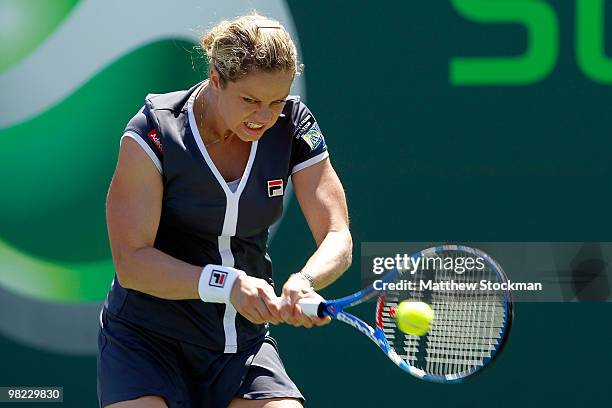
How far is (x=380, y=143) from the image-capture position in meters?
4.92

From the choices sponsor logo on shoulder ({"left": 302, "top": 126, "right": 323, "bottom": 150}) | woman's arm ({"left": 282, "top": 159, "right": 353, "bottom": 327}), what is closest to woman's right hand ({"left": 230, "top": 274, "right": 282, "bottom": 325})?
woman's arm ({"left": 282, "top": 159, "right": 353, "bottom": 327})

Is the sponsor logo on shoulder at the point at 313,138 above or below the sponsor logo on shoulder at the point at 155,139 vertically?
above

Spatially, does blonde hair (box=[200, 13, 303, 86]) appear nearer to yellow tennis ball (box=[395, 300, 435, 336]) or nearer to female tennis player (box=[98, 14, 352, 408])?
female tennis player (box=[98, 14, 352, 408])

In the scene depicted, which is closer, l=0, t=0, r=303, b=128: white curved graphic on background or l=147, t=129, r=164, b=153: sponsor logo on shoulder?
l=147, t=129, r=164, b=153: sponsor logo on shoulder

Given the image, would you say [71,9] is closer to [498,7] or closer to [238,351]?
[498,7]

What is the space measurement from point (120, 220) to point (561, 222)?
2.32m

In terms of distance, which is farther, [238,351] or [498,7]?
[498,7]

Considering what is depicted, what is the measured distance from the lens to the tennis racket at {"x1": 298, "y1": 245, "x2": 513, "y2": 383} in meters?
3.03

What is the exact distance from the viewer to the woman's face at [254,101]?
9.91 feet

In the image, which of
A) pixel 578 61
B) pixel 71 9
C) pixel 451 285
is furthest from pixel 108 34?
pixel 451 285

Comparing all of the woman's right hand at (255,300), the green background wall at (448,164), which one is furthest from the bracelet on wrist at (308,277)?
the green background wall at (448,164)

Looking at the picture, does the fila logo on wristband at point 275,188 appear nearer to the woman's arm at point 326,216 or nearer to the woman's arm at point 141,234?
the woman's arm at point 326,216

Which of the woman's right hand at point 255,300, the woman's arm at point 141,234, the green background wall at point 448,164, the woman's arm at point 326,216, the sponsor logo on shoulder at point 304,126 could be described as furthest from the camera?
the green background wall at point 448,164

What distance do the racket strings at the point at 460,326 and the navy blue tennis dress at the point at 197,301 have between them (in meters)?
0.38
